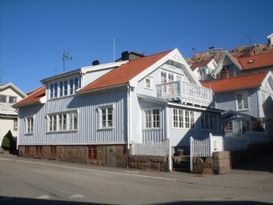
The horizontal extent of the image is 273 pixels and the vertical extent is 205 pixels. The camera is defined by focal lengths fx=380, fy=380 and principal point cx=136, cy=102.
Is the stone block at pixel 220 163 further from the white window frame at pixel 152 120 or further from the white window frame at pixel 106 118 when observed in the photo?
the white window frame at pixel 106 118

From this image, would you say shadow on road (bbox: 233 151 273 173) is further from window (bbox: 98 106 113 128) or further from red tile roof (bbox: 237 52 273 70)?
red tile roof (bbox: 237 52 273 70)

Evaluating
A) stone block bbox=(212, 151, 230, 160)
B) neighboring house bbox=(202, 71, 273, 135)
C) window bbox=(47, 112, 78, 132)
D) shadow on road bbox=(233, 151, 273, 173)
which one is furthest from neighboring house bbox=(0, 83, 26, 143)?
stone block bbox=(212, 151, 230, 160)

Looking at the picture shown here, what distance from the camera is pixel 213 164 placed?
1886 centimetres

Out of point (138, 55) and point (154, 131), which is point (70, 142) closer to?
point (154, 131)

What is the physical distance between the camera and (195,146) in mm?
19984

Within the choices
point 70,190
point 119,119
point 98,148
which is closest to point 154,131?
point 119,119

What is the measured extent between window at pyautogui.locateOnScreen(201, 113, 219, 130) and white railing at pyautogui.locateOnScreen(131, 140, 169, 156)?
22.4ft

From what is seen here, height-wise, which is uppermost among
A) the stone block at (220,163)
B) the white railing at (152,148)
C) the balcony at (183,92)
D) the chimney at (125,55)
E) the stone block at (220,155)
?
the chimney at (125,55)

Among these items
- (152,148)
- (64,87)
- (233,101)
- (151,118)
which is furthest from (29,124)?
(233,101)

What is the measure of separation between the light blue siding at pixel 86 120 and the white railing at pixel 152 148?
129cm

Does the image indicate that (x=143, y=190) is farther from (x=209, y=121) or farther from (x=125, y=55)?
(x=125, y=55)

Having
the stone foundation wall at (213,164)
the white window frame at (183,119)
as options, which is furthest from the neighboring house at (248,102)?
the stone foundation wall at (213,164)

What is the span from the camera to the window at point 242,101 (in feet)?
121

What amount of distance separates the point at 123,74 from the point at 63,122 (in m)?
6.76
